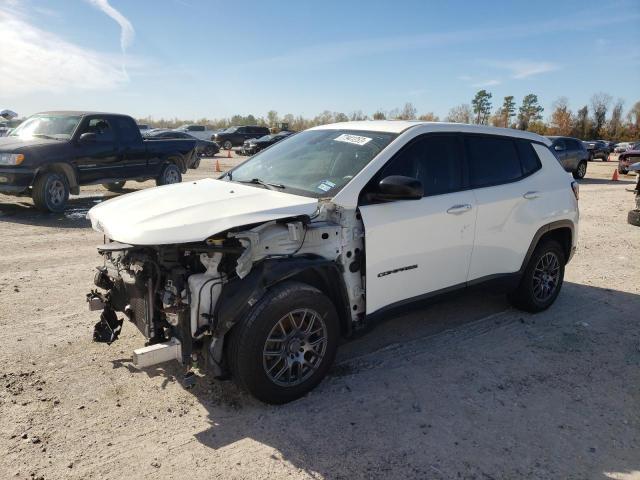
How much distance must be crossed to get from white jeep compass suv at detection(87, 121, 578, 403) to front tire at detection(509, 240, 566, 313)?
12.1 inches

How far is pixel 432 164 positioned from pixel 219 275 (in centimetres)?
203

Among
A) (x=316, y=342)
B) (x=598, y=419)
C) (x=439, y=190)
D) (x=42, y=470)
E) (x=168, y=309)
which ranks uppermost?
(x=439, y=190)

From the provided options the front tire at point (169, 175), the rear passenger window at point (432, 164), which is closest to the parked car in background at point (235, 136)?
the front tire at point (169, 175)

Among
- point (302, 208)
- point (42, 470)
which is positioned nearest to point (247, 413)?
point (42, 470)

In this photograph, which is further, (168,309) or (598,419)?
(598,419)

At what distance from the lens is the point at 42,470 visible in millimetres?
2754

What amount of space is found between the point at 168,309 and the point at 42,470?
3.52ft

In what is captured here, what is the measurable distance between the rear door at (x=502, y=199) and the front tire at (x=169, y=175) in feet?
30.0

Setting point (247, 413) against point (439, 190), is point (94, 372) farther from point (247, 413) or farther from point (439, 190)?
point (439, 190)

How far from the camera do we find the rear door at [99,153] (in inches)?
405

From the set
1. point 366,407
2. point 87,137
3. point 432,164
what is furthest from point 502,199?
point 87,137

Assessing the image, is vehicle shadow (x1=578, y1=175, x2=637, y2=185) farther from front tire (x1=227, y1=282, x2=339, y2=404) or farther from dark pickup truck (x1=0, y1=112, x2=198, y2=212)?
front tire (x1=227, y1=282, x2=339, y2=404)

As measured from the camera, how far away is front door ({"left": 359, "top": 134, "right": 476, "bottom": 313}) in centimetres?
372

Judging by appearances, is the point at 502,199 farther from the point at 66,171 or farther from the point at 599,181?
the point at 599,181
